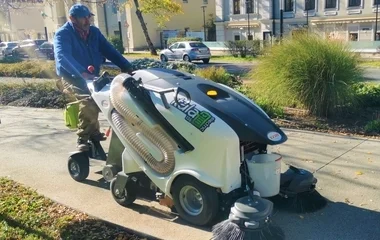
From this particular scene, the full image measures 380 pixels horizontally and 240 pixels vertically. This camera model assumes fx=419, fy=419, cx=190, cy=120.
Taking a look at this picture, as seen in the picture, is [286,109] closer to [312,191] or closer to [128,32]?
[312,191]

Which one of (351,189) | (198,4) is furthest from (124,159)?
(198,4)

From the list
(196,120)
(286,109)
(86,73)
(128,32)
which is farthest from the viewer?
(128,32)

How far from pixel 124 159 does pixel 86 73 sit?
3.33ft

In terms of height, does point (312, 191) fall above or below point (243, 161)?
below

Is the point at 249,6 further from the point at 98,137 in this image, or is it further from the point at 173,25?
the point at 98,137

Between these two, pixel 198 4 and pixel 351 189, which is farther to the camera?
pixel 198 4

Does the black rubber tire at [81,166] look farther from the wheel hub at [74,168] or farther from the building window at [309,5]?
the building window at [309,5]

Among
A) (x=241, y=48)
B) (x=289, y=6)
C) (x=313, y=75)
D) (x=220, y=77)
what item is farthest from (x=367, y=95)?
(x=289, y=6)

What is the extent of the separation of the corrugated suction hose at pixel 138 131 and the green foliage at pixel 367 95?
537 cm

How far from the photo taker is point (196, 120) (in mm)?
3248

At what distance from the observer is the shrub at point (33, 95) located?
999 cm

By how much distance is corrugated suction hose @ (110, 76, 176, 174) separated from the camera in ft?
11.3

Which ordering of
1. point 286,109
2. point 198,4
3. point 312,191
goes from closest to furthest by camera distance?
point 312,191, point 286,109, point 198,4

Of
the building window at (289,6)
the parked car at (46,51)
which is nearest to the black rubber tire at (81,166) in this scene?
the parked car at (46,51)
